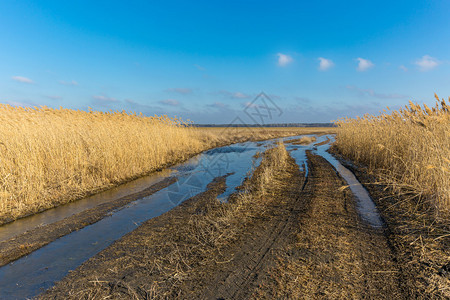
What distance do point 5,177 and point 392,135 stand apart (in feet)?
42.3

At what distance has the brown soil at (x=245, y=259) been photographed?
2.81 metres

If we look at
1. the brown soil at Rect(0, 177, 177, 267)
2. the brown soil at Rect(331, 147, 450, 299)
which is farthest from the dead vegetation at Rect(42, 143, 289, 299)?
the brown soil at Rect(331, 147, 450, 299)

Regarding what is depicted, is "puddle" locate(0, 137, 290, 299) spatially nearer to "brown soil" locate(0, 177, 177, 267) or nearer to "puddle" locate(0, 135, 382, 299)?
"puddle" locate(0, 135, 382, 299)

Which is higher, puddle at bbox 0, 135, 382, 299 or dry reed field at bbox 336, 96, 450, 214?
dry reed field at bbox 336, 96, 450, 214

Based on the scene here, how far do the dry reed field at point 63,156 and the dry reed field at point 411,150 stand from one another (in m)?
9.04

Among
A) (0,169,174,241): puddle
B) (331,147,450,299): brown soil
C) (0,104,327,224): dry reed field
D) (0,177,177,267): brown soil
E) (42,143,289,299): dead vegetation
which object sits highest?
(0,104,327,224): dry reed field

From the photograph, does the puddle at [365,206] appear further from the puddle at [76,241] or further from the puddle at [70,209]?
the puddle at [70,209]

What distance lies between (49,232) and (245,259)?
4.24 metres

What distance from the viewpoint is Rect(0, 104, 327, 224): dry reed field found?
642 cm

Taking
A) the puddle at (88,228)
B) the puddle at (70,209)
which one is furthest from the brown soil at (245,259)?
the puddle at (70,209)

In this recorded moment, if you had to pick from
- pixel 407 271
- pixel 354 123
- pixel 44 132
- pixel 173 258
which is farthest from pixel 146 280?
pixel 354 123

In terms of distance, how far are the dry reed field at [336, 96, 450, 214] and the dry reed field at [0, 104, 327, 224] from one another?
9041 mm

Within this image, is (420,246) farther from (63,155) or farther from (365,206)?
(63,155)

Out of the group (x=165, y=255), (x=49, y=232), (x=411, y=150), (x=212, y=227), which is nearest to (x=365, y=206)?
(x=411, y=150)
